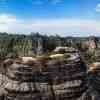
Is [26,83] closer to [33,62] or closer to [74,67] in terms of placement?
[33,62]

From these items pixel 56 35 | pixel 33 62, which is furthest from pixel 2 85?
pixel 56 35

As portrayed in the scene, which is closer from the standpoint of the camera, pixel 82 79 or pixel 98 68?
pixel 82 79

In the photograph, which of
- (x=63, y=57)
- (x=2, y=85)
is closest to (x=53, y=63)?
(x=63, y=57)

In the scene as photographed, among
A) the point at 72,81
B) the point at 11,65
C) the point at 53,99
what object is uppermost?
the point at 11,65

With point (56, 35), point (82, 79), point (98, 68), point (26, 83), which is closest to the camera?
point (26, 83)

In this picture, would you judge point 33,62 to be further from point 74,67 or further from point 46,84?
point 74,67

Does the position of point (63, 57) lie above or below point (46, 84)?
above

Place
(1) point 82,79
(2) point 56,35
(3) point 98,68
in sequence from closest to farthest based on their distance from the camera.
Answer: (1) point 82,79, (3) point 98,68, (2) point 56,35
